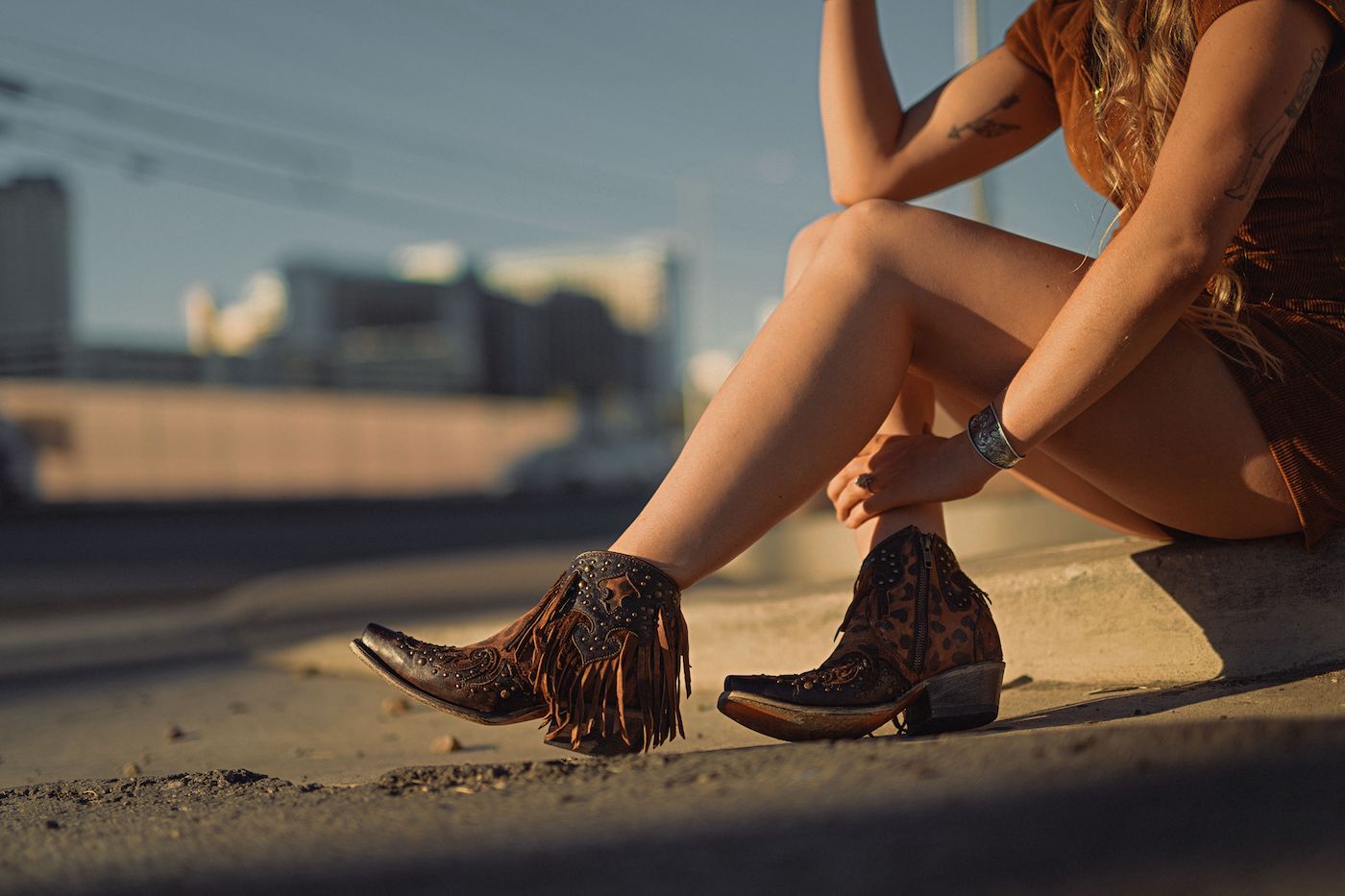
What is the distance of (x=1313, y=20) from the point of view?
1.56 m

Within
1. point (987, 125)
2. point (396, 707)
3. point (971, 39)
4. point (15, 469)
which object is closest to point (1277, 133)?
point (987, 125)

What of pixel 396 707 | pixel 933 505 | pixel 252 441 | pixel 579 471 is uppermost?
pixel 252 441

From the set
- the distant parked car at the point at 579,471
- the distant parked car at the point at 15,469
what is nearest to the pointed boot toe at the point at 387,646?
the distant parked car at the point at 15,469

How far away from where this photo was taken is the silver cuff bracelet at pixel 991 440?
1.59 m

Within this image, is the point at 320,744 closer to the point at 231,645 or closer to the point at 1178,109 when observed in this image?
the point at 1178,109

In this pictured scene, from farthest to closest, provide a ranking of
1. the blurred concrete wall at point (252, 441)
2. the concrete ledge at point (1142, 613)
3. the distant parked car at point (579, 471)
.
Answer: the distant parked car at point (579, 471)
the blurred concrete wall at point (252, 441)
the concrete ledge at point (1142, 613)

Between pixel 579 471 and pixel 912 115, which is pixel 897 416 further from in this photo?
pixel 579 471

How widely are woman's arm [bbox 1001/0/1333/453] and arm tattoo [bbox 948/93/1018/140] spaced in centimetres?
62

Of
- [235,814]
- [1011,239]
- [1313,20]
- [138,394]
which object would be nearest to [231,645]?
[235,814]

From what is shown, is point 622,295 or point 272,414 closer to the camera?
point 272,414

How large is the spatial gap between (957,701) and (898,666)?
109mm

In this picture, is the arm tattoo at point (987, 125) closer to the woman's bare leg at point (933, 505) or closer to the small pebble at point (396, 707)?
the woman's bare leg at point (933, 505)

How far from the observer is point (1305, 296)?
1.73 m

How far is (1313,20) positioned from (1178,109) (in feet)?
0.70
